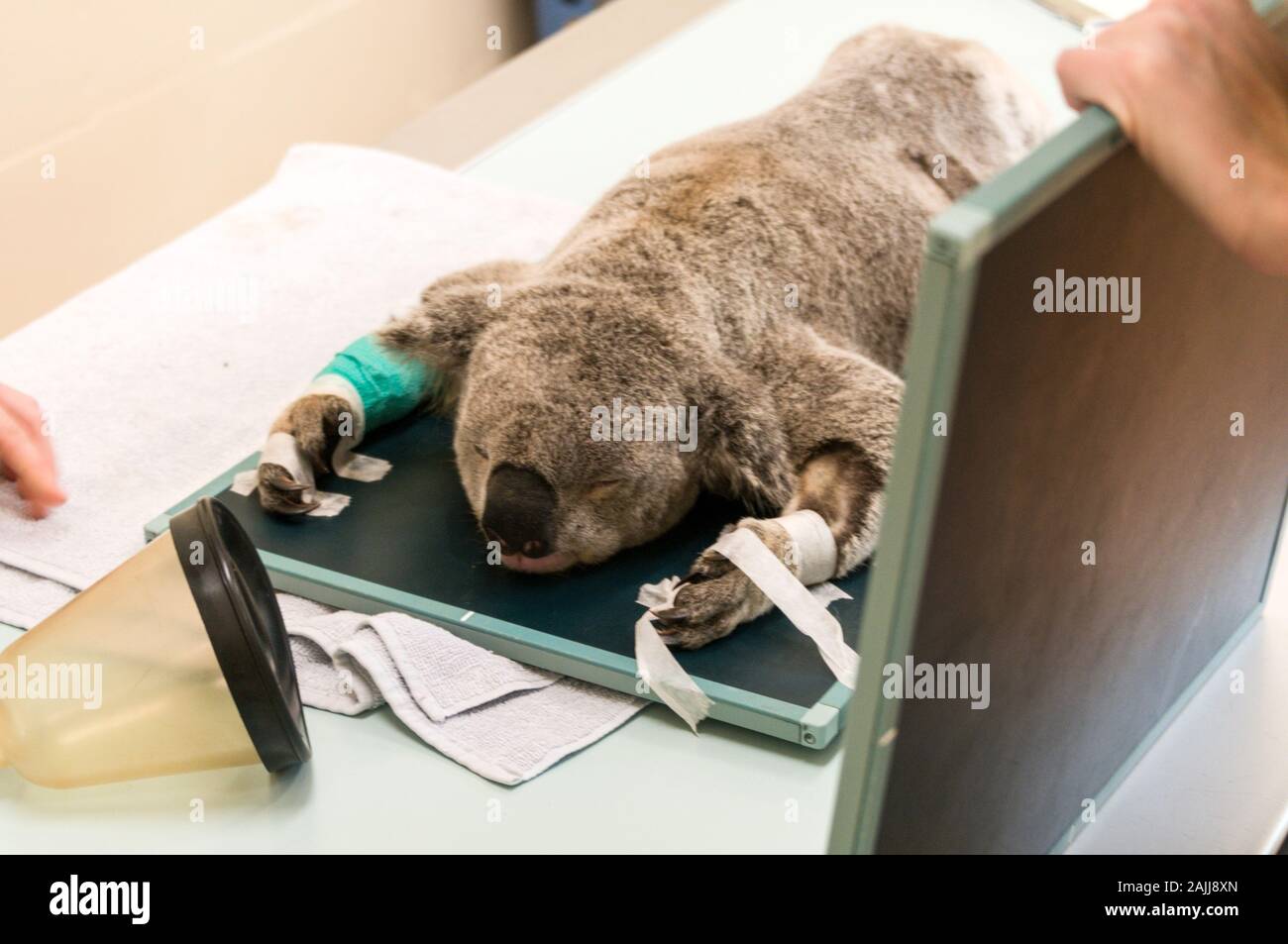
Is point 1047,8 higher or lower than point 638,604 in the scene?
higher

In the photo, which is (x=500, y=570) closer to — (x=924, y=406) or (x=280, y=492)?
(x=280, y=492)

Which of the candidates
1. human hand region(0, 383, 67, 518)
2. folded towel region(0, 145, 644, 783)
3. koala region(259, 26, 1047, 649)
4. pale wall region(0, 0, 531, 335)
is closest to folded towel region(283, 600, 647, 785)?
folded towel region(0, 145, 644, 783)

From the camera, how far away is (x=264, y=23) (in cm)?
296

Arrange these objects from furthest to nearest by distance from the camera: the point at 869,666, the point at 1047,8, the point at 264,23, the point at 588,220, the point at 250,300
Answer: the point at 264,23 → the point at 1047,8 → the point at 250,300 → the point at 588,220 → the point at 869,666

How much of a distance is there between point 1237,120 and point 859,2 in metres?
2.03

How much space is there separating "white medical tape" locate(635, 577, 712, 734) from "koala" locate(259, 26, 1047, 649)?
0.05 ft

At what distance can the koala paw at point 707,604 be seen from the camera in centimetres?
121

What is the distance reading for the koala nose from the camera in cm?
127

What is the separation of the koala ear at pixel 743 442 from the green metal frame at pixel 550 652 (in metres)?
0.24

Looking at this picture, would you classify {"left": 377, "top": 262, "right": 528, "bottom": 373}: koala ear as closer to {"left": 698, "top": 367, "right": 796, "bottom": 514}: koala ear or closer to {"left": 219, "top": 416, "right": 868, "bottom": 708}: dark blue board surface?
{"left": 219, "top": 416, "right": 868, "bottom": 708}: dark blue board surface

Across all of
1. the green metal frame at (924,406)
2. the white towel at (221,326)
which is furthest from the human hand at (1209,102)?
the white towel at (221,326)

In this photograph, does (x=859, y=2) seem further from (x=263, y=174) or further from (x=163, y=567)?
(x=163, y=567)
